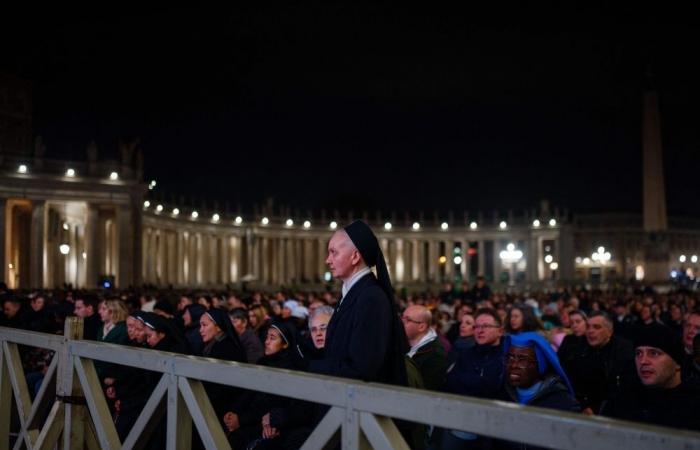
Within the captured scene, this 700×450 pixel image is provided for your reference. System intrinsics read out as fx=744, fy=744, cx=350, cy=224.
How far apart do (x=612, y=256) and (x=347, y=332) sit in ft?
425

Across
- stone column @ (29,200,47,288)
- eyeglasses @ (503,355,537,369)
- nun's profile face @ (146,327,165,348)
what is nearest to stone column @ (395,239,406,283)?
stone column @ (29,200,47,288)

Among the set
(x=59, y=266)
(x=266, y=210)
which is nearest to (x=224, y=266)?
(x=266, y=210)

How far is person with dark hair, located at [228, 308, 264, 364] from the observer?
10758 mm

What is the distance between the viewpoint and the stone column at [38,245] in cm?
5481

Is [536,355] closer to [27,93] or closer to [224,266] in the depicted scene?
[27,93]

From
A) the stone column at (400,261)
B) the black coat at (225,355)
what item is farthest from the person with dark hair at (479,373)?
the stone column at (400,261)

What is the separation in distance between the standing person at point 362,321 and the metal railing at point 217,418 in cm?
77

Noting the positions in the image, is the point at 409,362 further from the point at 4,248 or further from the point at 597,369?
the point at 4,248

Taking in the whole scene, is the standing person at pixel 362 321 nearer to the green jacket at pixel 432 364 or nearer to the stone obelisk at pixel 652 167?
the green jacket at pixel 432 364

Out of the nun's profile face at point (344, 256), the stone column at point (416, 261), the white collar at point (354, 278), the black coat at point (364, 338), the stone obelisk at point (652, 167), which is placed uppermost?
the stone obelisk at point (652, 167)

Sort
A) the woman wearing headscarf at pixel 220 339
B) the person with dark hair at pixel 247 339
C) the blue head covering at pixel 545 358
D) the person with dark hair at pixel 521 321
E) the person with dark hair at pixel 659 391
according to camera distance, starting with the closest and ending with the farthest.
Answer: the person with dark hair at pixel 659 391, the blue head covering at pixel 545 358, the woman wearing headscarf at pixel 220 339, the person with dark hair at pixel 247 339, the person with dark hair at pixel 521 321

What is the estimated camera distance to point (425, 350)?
26.3 feet

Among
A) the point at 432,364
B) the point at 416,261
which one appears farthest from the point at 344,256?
the point at 416,261

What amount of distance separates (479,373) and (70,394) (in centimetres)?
369
